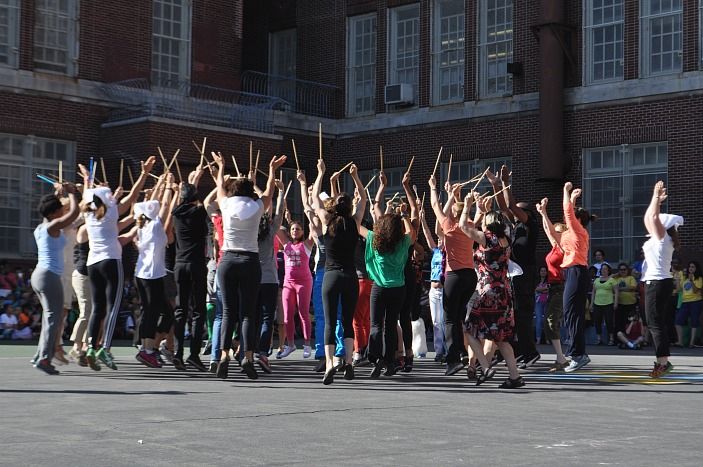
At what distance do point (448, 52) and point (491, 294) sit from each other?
19337mm

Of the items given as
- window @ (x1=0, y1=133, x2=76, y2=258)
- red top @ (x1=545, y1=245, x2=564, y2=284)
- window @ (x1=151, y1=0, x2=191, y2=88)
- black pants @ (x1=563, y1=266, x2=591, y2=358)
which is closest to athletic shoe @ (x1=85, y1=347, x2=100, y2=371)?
black pants @ (x1=563, y1=266, x2=591, y2=358)

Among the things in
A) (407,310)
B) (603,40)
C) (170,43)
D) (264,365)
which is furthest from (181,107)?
(264,365)

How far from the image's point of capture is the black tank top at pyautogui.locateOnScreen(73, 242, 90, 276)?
46.2ft

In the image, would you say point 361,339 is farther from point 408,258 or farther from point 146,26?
point 146,26

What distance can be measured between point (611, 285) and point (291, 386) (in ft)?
41.9

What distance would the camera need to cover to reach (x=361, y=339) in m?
14.5

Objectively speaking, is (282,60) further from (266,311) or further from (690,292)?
(266,311)

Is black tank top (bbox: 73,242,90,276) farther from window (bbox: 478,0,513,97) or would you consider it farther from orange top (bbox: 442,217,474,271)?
window (bbox: 478,0,513,97)

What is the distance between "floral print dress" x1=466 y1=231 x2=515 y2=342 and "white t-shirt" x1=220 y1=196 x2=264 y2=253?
2.26m

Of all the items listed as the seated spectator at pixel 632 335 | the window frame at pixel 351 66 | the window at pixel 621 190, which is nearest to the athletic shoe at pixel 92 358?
the seated spectator at pixel 632 335

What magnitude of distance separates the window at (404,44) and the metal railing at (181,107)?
145 inches

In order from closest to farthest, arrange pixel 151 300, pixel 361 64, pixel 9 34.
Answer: pixel 151 300, pixel 9 34, pixel 361 64

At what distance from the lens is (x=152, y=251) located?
12961 millimetres

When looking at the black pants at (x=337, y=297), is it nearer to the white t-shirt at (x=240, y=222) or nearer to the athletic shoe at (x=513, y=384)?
the white t-shirt at (x=240, y=222)
